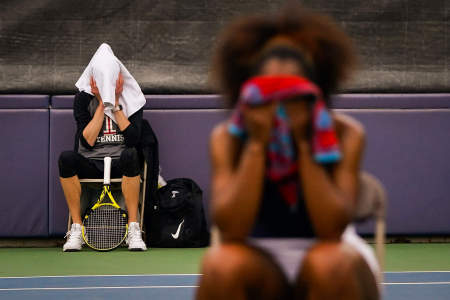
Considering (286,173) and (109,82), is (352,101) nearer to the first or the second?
(109,82)

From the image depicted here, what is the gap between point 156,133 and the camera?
6.91 m

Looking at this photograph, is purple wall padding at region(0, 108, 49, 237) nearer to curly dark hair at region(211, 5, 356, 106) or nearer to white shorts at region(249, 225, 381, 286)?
curly dark hair at region(211, 5, 356, 106)

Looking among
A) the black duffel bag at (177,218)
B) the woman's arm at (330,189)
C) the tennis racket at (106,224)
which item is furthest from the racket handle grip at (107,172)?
the woman's arm at (330,189)

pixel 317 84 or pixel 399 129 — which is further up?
pixel 317 84

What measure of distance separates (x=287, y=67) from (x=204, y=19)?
16.1ft

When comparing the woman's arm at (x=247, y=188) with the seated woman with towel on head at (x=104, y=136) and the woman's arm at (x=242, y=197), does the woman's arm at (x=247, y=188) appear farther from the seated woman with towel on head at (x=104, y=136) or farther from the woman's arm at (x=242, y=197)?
the seated woman with towel on head at (x=104, y=136)

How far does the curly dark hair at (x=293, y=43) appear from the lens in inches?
91.6

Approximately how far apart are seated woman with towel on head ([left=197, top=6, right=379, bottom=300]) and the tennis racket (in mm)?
4064

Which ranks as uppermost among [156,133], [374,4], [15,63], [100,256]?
[374,4]

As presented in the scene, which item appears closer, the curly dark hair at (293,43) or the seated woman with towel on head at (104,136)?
the curly dark hair at (293,43)

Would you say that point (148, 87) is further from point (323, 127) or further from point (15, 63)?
point (323, 127)

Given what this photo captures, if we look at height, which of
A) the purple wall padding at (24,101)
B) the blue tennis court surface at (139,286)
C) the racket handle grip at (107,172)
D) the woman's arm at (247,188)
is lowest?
the blue tennis court surface at (139,286)

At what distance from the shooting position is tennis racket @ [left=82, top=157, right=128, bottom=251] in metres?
6.30

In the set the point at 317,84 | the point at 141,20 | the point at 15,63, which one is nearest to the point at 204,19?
the point at 141,20
